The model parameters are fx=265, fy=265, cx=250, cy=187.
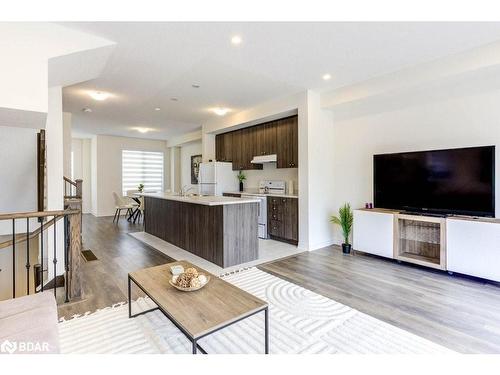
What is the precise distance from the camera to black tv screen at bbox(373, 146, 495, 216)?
313cm

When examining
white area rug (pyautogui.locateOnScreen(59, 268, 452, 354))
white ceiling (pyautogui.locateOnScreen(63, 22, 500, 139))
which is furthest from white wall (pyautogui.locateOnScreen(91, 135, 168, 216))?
white area rug (pyautogui.locateOnScreen(59, 268, 452, 354))

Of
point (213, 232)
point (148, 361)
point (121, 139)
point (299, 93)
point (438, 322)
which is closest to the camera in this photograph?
point (148, 361)

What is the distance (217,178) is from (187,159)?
3661 mm

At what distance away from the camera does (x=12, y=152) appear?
4613 mm

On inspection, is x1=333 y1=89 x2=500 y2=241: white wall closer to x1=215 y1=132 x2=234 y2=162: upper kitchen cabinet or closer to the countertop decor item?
x1=215 y1=132 x2=234 y2=162: upper kitchen cabinet

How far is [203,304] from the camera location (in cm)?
171

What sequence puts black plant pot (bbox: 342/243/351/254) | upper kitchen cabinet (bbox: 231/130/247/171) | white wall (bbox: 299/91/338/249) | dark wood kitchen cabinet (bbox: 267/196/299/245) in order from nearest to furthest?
1. black plant pot (bbox: 342/243/351/254)
2. white wall (bbox: 299/91/338/249)
3. dark wood kitchen cabinet (bbox: 267/196/299/245)
4. upper kitchen cabinet (bbox: 231/130/247/171)

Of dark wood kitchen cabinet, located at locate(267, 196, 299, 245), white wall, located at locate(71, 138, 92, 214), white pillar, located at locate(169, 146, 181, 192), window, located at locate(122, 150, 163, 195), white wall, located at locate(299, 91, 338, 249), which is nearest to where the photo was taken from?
→ white wall, located at locate(299, 91, 338, 249)

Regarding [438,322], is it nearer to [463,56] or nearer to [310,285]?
[310,285]

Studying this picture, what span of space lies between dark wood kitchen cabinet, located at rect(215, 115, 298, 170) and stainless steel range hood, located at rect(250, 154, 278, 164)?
0.24 feet

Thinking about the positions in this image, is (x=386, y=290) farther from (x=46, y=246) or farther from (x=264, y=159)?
(x=46, y=246)

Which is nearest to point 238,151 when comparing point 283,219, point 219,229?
point 283,219

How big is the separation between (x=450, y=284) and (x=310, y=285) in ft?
5.29
